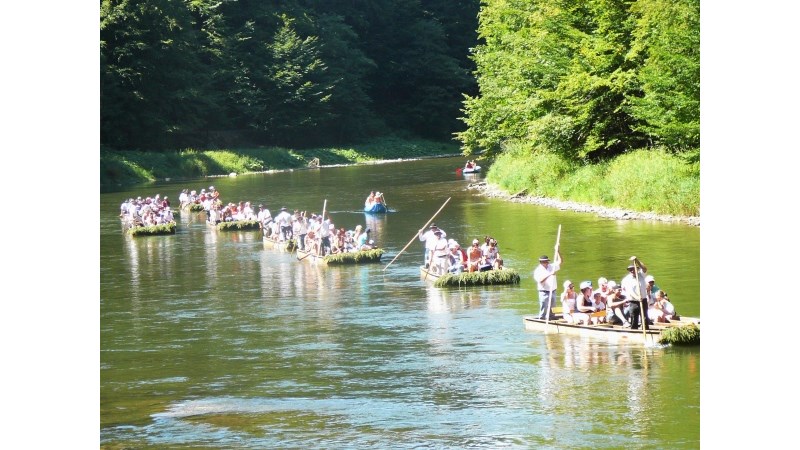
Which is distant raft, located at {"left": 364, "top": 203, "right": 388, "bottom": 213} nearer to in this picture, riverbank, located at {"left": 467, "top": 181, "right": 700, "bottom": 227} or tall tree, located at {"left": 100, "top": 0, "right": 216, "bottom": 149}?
riverbank, located at {"left": 467, "top": 181, "right": 700, "bottom": 227}

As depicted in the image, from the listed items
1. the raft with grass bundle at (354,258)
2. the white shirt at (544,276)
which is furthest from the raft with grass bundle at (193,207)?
the white shirt at (544,276)

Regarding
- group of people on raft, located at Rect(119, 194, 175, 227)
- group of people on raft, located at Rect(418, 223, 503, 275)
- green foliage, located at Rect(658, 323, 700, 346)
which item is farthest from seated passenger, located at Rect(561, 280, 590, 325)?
group of people on raft, located at Rect(119, 194, 175, 227)

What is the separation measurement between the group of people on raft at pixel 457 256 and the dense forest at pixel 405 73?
28.2ft

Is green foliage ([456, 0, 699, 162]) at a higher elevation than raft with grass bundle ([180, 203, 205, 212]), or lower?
higher

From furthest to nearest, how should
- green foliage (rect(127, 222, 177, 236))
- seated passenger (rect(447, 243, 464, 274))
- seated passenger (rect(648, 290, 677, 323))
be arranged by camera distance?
green foliage (rect(127, 222, 177, 236)) → seated passenger (rect(447, 243, 464, 274)) → seated passenger (rect(648, 290, 677, 323))

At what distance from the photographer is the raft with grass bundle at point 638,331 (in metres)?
20.1

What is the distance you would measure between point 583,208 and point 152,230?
1517 cm

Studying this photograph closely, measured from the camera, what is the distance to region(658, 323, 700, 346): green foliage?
790 inches

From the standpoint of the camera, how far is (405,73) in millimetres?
96375

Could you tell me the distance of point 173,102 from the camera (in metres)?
76.4

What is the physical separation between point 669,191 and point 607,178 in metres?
4.78

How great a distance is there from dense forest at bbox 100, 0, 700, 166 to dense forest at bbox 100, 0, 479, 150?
0.11 m
